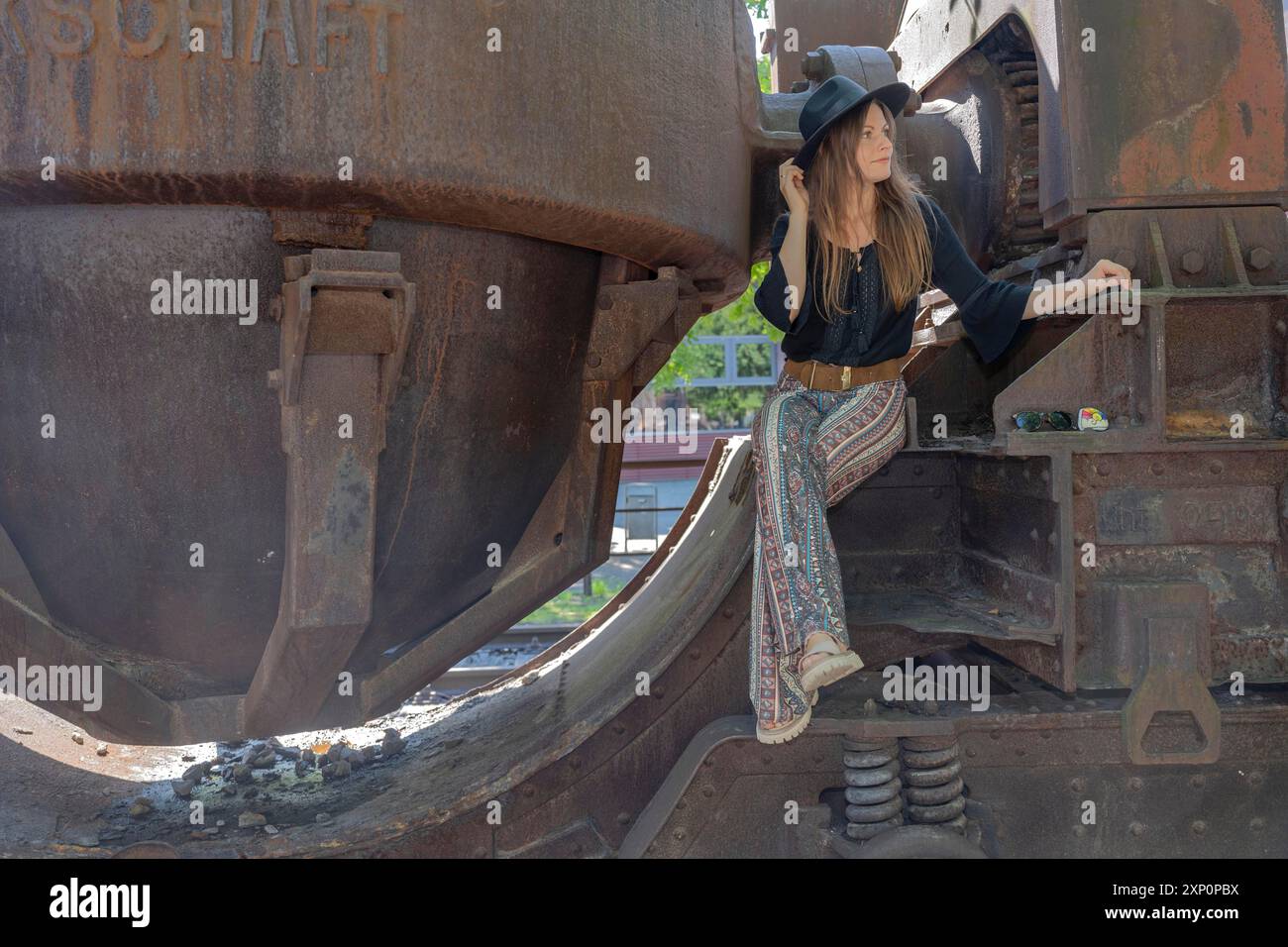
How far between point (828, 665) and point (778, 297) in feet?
3.25

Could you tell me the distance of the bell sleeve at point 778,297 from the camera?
3.00m

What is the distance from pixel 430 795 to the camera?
315cm

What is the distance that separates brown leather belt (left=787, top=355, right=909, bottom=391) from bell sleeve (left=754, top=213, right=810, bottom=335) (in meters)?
0.12

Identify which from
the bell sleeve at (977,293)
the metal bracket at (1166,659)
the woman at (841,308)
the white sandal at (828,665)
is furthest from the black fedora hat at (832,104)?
the metal bracket at (1166,659)

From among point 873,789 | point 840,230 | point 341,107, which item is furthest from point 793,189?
point 873,789

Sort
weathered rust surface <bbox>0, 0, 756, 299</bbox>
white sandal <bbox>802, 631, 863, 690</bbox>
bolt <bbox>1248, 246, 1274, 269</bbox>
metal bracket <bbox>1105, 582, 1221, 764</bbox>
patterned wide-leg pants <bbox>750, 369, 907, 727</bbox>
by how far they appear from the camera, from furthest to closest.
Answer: bolt <bbox>1248, 246, 1274, 269</bbox>, metal bracket <bbox>1105, 582, 1221, 764</bbox>, patterned wide-leg pants <bbox>750, 369, 907, 727</bbox>, white sandal <bbox>802, 631, 863, 690</bbox>, weathered rust surface <bbox>0, 0, 756, 299</bbox>

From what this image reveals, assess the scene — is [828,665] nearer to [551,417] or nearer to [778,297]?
[778,297]

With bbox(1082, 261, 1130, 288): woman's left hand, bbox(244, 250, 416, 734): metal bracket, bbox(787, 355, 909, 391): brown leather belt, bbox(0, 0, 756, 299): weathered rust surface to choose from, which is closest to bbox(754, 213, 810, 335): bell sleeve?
bbox(787, 355, 909, 391): brown leather belt

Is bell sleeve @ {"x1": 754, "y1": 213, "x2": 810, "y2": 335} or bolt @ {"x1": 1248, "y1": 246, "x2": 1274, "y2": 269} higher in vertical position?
bolt @ {"x1": 1248, "y1": 246, "x2": 1274, "y2": 269}

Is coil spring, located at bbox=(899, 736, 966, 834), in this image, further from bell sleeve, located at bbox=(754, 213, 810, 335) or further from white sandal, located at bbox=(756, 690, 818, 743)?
bell sleeve, located at bbox=(754, 213, 810, 335)

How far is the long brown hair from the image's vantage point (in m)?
3.01

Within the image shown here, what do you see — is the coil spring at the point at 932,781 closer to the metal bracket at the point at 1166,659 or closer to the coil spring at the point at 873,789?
the coil spring at the point at 873,789

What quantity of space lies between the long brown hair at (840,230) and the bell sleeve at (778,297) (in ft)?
0.25

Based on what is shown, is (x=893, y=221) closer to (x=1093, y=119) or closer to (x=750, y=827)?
(x=1093, y=119)
